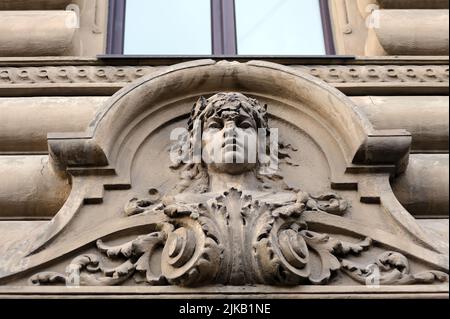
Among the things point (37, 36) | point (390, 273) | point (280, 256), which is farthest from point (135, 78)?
point (390, 273)

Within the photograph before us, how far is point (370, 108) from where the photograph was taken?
13.3 ft

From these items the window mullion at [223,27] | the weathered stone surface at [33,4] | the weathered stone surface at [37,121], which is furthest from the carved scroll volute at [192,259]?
the weathered stone surface at [33,4]

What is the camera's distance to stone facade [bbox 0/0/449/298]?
319 cm

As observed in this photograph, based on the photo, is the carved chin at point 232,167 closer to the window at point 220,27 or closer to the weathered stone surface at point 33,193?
the weathered stone surface at point 33,193

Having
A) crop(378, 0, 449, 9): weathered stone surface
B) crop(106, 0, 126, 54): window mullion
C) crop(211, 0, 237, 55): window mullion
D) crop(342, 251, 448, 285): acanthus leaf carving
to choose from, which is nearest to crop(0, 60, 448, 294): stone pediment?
crop(342, 251, 448, 285): acanthus leaf carving

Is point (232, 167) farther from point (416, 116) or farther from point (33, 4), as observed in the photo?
point (33, 4)

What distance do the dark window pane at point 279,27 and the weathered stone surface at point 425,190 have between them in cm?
142

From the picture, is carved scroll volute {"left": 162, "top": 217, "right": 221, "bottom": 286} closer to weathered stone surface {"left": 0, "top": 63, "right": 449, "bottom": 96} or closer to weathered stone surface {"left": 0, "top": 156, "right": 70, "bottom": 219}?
weathered stone surface {"left": 0, "top": 156, "right": 70, "bottom": 219}

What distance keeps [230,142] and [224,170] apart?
0.47 feet

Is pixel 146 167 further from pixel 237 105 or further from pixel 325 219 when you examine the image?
pixel 325 219

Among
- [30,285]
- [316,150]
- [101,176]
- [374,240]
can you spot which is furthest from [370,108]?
[30,285]

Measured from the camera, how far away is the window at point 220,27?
4840 millimetres

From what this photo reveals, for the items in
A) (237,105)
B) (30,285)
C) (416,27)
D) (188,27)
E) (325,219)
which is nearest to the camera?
(30,285)
